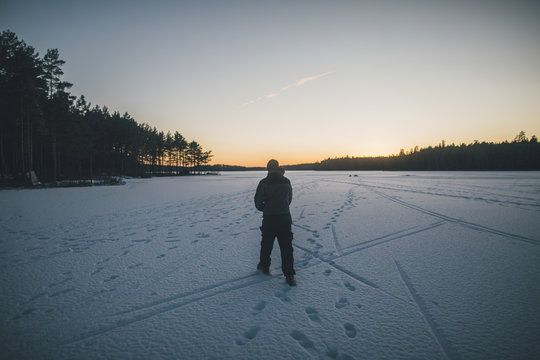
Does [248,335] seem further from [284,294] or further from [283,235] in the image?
[283,235]

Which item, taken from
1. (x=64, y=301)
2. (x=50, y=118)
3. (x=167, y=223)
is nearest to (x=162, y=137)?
(x=50, y=118)

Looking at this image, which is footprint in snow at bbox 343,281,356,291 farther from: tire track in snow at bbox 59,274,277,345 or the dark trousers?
tire track in snow at bbox 59,274,277,345

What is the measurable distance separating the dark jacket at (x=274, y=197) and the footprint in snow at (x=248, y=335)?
1.59m

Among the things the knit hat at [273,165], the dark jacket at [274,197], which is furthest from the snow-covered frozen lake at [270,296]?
the knit hat at [273,165]

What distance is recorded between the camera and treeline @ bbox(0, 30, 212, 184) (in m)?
19.5

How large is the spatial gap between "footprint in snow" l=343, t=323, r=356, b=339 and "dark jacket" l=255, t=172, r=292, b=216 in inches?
66.2

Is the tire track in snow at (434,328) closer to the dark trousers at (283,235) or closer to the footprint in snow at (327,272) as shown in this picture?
the footprint in snow at (327,272)

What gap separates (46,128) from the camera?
24.6 meters

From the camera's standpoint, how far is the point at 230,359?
77.7 inches

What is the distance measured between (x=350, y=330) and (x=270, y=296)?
3.71 feet

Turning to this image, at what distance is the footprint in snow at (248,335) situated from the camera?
7.17 ft

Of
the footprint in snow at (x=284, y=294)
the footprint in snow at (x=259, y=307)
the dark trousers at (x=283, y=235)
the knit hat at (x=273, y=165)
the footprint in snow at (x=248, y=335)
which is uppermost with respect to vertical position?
the knit hat at (x=273, y=165)

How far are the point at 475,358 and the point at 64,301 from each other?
4.89m

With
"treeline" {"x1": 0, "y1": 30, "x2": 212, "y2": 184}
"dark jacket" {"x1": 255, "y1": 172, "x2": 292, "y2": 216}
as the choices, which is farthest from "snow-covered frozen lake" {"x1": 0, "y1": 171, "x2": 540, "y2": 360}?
"treeline" {"x1": 0, "y1": 30, "x2": 212, "y2": 184}
